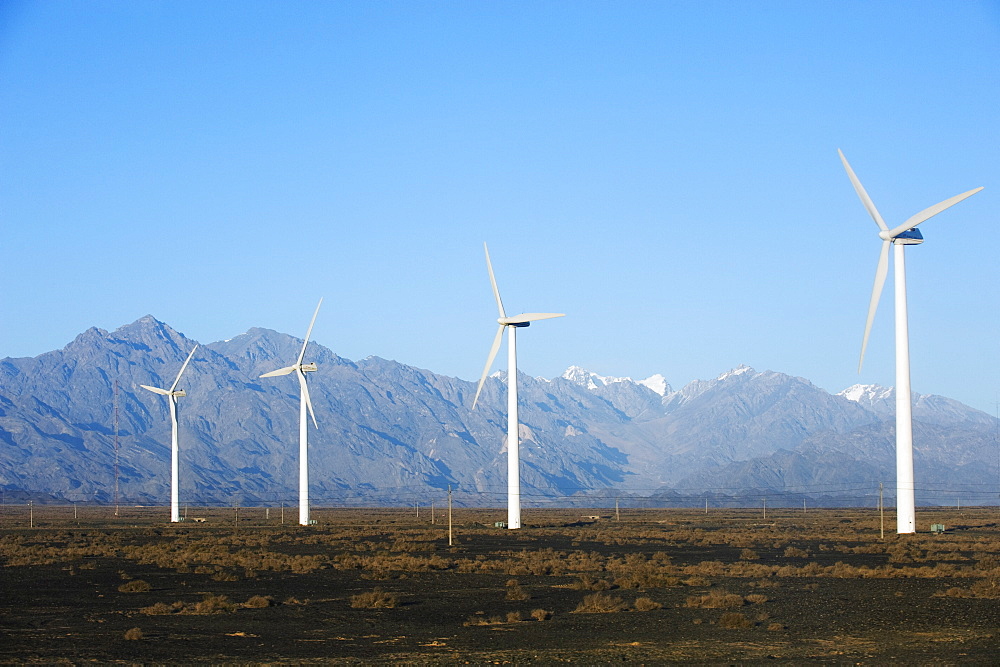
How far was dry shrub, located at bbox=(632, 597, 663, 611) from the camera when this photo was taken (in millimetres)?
35844

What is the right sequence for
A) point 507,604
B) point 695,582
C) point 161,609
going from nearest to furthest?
1. point 161,609
2. point 507,604
3. point 695,582

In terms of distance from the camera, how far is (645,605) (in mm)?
35969

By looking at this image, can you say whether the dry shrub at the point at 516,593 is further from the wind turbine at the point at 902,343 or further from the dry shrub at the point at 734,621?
the wind turbine at the point at 902,343

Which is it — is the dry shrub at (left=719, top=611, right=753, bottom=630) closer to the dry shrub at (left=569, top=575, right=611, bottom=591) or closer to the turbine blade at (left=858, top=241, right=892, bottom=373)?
the dry shrub at (left=569, top=575, right=611, bottom=591)

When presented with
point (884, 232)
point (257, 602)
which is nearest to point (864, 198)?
point (884, 232)

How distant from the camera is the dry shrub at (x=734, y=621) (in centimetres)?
3169

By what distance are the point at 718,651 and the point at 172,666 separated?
12230mm

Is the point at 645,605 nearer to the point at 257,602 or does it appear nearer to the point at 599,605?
the point at 599,605

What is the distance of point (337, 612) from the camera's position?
36.2 m

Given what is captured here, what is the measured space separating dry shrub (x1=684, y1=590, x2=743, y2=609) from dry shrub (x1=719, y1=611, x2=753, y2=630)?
136 inches

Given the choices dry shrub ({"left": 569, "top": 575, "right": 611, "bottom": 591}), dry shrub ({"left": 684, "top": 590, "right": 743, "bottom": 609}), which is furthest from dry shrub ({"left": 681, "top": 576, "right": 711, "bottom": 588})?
dry shrub ({"left": 684, "top": 590, "right": 743, "bottom": 609})

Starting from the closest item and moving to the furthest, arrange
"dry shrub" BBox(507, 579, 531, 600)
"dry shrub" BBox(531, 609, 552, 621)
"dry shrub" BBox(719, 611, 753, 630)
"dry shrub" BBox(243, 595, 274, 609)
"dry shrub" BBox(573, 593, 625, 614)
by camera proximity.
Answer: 1. "dry shrub" BBox(719, 611, 753, 630)
2. "dry shrub" BBox(531, 609, 552, 621)
3. "dry shrub" BBox(573, 593, 625, 614)
4. "dry shrub" BBox(243, 595, 274, 609)
5. "dry shrub" BBox(507, 579, 531, 600)

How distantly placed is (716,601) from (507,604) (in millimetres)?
6555

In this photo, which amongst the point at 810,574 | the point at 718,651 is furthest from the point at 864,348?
the point at 718,651
